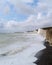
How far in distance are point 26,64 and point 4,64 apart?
4.73ft

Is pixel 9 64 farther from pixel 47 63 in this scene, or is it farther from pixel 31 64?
pixel 47 63

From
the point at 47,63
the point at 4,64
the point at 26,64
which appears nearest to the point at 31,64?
the point at 26,64

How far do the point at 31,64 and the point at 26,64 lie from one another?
33 cm

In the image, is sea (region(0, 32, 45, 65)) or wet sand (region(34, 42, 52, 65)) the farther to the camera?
sea (region(0, 32, 45, 65))

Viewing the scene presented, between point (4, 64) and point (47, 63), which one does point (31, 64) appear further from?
point (4, 64)

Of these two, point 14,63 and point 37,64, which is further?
point 14,63

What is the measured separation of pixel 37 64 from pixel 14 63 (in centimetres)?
165

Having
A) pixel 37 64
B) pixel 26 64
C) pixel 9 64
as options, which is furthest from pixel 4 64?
pixel 37 64

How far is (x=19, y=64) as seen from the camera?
10.4m

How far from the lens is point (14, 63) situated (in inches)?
420

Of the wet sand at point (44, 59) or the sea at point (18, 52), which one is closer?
the wet sand at point (44, 59)

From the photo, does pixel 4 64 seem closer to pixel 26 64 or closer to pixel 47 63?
pixel 26 64

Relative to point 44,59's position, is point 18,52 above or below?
below

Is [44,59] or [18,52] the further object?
[18,52]
